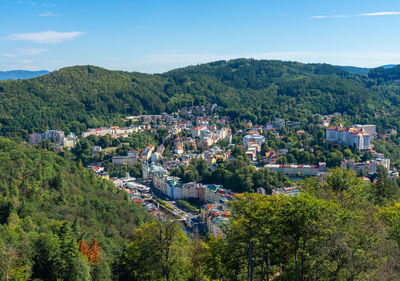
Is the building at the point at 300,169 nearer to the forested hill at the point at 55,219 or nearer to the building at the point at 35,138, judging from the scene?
the forested hill at the point at 55,219

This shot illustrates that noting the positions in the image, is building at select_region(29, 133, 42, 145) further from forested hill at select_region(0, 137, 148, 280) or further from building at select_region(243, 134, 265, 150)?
building at select_region(243, 134, 265, 150)

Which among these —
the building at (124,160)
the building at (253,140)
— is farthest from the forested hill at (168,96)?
the building at (124,160)

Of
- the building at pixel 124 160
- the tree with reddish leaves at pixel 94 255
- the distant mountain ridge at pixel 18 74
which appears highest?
the distant mountain ridge at pixel 18 74

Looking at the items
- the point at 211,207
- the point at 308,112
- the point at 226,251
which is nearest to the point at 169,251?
the point at 226,251

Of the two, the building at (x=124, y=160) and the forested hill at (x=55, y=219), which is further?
the building at (x=124, y=160)

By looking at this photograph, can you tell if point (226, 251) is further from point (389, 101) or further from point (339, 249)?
point (389, 101)

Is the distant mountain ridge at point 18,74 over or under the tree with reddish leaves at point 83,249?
over

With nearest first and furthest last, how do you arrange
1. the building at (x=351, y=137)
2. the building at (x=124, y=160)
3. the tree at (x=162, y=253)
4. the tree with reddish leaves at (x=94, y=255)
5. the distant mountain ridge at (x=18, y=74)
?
the tree at (x=162, y=253) < the tree with reddish leaves at (x=94, y=255) < the building at (x=351, y=137) < the building at (x=124, y=160) < the distant mountain ridge at (x=18, y=74)

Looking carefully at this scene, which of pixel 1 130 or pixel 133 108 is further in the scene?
pixel 133 108
